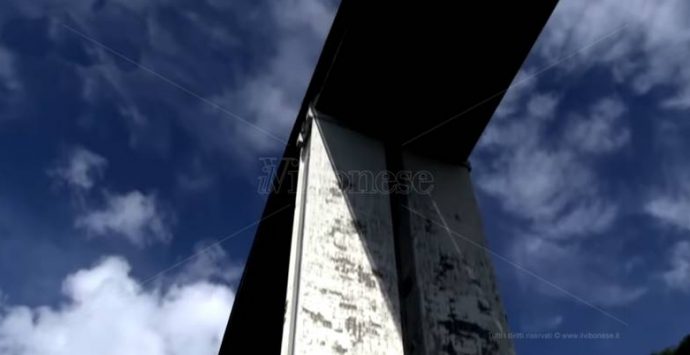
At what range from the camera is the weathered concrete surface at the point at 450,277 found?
5.09 feet

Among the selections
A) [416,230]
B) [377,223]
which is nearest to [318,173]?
[377,223]

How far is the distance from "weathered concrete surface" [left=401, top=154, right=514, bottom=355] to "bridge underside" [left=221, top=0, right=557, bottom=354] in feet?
0.05

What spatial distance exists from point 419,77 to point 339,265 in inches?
32.6

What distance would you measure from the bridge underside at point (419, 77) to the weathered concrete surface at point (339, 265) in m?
0.07

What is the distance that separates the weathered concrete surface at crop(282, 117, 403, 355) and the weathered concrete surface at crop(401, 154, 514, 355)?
85 millimetres

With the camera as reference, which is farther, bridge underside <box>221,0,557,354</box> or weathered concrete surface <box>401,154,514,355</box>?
bridge underside <box>221,0,557,354</box>

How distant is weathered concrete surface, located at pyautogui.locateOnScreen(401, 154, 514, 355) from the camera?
5.09 feet

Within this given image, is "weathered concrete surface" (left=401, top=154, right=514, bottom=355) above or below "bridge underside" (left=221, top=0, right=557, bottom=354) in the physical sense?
below

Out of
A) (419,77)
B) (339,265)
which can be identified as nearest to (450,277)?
(339,265)

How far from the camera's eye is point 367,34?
188cm

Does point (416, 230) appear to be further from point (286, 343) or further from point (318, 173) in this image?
point (286, 343)

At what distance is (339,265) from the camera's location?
1609 millimetres

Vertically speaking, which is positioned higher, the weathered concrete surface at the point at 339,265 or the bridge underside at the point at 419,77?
the bridge underside at the point at 419,77

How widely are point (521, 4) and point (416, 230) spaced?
0.89 m
